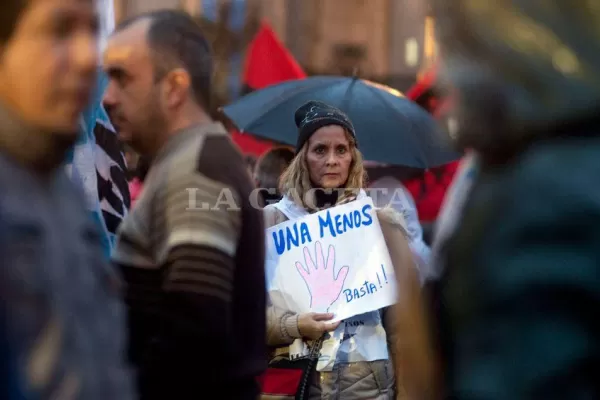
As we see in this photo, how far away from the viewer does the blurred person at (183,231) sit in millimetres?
2373

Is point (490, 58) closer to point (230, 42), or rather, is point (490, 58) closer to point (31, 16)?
point (31, 16)

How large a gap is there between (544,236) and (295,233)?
3108 mm

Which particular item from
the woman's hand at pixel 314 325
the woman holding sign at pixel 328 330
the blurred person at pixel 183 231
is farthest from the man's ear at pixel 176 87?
the woman's hand at pixel 314 325

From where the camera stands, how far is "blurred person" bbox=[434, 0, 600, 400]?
4.61 ft

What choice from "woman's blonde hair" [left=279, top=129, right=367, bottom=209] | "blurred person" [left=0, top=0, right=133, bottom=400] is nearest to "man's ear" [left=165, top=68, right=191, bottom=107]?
"blurred person" [left=0, top=0, right=133, bottom=400]

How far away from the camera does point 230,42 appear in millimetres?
24016

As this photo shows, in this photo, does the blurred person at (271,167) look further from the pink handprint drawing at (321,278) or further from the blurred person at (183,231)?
the blurred person at (183,231)

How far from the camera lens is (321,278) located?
4422 millimetres

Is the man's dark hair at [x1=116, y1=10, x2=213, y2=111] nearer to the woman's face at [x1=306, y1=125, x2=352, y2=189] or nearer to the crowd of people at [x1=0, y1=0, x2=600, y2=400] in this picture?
the crowd of people at [x1=0, y1=0, x2=600, y2=400]

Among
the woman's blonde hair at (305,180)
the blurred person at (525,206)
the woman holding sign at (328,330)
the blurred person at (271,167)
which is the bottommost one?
the blurred person at (525,206)

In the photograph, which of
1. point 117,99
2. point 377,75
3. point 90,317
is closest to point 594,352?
point 90,317

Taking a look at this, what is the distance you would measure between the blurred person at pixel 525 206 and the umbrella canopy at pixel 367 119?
14.6 ft

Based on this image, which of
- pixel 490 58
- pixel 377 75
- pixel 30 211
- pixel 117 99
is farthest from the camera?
pixel 377 75

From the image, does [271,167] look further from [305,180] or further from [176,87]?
[176,87]
